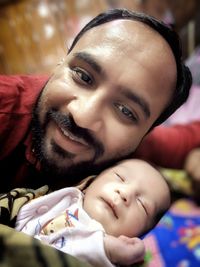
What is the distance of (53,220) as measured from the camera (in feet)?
2.24

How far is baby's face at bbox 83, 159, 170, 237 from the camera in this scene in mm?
711

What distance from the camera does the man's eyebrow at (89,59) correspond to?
27.9 inches

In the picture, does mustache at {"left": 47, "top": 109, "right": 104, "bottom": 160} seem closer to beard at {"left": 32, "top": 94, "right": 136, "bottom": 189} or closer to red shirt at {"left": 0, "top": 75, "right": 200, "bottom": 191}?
beard at {"left": 32, "top": 94, "right": 136, "bottom": 189}

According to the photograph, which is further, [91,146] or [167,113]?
[167,113]

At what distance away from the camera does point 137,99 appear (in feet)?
2.37

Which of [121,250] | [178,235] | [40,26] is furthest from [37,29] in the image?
[121,250]

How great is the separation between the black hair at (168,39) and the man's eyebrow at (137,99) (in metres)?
0.08

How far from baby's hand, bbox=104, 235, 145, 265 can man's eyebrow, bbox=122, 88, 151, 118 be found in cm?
27

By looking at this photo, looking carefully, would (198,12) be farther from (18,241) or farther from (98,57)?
(18,241)

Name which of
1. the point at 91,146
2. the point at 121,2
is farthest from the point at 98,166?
the point at 121,2

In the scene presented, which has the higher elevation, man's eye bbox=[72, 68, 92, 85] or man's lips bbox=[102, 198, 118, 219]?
man's eye bbox=[72, 68, 92, 85]

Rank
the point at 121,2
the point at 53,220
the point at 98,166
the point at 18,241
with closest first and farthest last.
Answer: the point at 18,241
the point at 53,220
the point at 98,166
the point at 121,2

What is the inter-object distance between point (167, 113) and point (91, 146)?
8.9 inches

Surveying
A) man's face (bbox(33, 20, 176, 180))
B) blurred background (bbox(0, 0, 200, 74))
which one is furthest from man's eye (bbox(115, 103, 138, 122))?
blurred background (bbox(0, 0, 200, 74))
